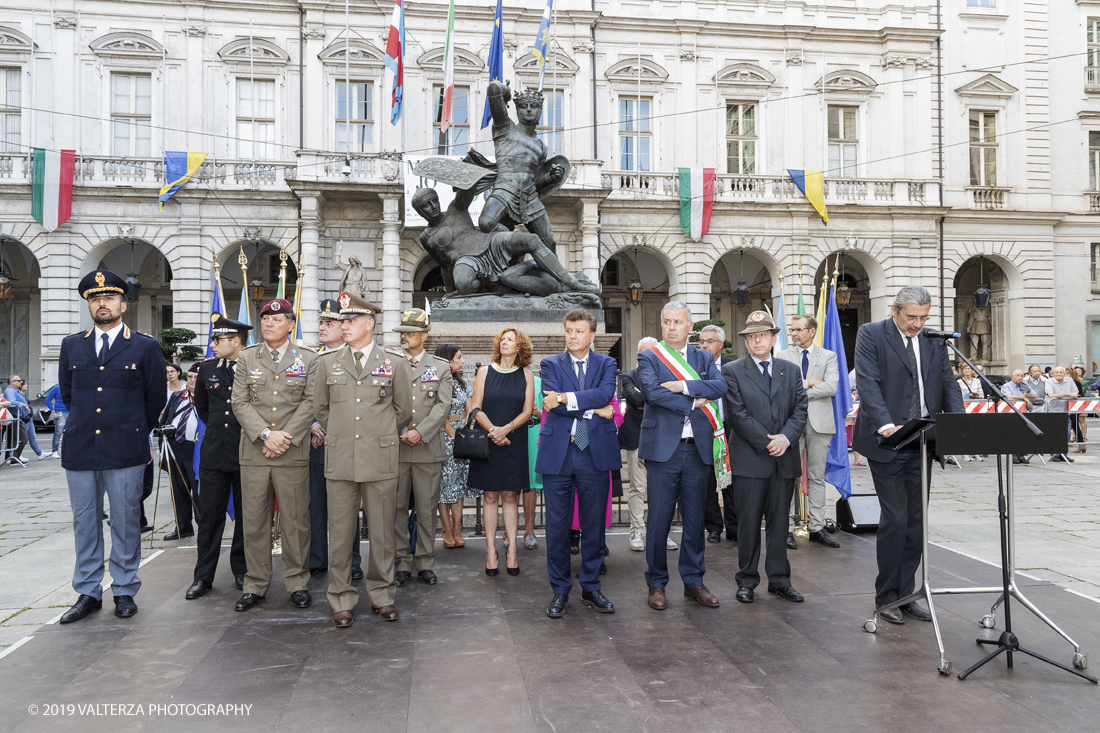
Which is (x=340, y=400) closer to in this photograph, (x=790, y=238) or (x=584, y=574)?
(x=584, y=574)

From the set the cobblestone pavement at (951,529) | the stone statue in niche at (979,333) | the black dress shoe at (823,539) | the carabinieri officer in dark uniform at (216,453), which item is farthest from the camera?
the stone statue in niche at (979,333)

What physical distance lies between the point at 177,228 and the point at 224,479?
1976cm

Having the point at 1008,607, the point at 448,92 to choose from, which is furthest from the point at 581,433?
the point at 448,92

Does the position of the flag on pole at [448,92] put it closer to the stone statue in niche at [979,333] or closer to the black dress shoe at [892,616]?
the black dress shoe at [892,616]

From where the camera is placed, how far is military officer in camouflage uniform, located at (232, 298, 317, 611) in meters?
4.96

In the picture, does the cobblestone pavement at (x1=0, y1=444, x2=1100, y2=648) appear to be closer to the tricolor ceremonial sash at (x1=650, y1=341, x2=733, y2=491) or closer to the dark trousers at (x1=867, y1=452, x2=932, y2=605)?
the dark trousers at (x1=867, y1=452, x2=932, y2=605)

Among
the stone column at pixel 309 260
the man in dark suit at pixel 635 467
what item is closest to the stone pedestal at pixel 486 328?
the man in dark suit at pixel 635 467

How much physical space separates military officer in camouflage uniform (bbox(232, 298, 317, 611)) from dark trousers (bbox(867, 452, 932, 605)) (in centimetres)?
369

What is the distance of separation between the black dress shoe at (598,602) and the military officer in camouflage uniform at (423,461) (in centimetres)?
120

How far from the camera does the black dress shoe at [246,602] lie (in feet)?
15.9

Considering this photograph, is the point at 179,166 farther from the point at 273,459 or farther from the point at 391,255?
the point at 273,459

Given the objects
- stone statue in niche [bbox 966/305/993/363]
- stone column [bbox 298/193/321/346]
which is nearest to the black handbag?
stone column [bbox 298/193/321/346]

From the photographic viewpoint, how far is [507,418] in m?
5.81

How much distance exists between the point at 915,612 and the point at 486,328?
207 inches
